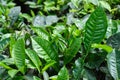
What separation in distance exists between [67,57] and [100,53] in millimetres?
147

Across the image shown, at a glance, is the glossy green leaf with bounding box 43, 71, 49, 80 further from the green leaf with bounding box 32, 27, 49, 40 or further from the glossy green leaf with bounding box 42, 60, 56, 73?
the green leaf with bounding box 32, 27, 49, 40

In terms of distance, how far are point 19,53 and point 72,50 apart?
0.23 metres

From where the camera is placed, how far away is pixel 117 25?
1.47m

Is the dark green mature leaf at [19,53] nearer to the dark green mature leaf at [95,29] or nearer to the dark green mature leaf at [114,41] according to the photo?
the dark green mature leaf at [95,29]

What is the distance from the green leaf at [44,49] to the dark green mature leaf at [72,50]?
50mm

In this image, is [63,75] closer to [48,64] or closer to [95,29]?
[48,64]

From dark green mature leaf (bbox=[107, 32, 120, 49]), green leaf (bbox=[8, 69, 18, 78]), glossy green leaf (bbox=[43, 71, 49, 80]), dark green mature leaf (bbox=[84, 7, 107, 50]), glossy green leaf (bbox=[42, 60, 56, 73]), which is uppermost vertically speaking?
dark green mature leaf (bbox=[84, 7, 107, 50])

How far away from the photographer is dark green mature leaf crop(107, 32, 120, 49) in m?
1.33

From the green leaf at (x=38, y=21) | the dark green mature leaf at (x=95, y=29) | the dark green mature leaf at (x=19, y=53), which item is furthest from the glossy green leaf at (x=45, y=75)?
the green leaf at (x=38, y=21)

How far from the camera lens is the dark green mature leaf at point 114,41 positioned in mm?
1330

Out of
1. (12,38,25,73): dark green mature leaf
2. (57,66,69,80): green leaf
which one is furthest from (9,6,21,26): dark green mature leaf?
(57,66,69,80): green leaf

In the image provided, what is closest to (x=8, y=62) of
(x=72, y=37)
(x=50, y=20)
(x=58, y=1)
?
(x=72, y=37)

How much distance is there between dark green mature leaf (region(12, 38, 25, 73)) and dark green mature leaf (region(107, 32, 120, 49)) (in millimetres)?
381

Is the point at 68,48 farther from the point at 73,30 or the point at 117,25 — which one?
the point at 117,25
